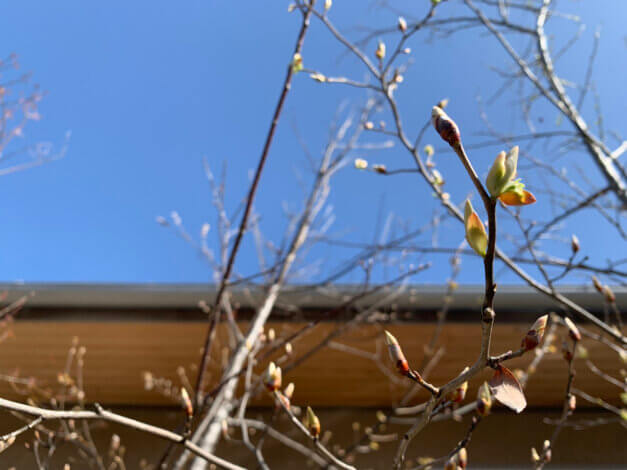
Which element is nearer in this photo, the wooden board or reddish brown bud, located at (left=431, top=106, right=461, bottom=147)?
reddish brown bud, located at (left=431, top=106, right=461, bottom=147)

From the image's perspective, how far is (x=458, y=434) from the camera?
4258 millimetres

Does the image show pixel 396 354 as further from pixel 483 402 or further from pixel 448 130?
pixel 448 130

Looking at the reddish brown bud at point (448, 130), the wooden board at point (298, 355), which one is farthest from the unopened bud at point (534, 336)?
the wooden board at point (298, 355)

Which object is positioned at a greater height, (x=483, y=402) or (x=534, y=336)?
(x=534, y=336)

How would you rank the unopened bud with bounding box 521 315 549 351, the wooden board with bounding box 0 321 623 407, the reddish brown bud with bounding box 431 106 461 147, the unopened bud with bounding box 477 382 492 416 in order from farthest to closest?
1. the wooden board with bounding box 0 321 623 407
2. the unopened bud with bounding box 477 382 492 416
3. the unopened bud with bounding box 521 315 549 351
4. the reddish brown bud with bounding box 431 106 461 147

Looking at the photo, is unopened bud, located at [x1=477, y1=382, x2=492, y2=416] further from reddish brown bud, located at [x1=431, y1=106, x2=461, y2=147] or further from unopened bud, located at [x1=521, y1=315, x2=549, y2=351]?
reddish brown bud, located at [x1=431, y1=106, x2=461, y2=147]

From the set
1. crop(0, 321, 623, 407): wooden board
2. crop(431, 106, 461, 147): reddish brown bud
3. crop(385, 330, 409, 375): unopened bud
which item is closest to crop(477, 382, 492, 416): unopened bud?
crop(385, 330, 409, 375): unopened bud

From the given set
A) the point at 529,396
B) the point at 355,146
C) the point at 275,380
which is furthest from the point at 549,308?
the point at 275,380

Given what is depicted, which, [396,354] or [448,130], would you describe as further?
[396,354]

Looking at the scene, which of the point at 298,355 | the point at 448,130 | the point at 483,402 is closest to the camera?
the point at 448,130

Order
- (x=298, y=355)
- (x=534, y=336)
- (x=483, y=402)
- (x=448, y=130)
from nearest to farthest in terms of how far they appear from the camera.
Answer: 1. (x=448, y=130)
2. (x=534, y=336)
3. (x=483, y=402)
4. (x=298, y=355)

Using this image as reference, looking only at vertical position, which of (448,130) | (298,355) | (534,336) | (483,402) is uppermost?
(448,130)

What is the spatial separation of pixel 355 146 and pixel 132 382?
3006 millimetres

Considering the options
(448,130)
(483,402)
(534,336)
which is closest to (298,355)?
(483,402)
